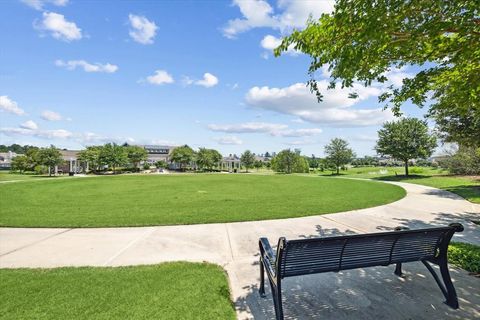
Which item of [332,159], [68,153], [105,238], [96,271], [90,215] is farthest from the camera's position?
[68,153]

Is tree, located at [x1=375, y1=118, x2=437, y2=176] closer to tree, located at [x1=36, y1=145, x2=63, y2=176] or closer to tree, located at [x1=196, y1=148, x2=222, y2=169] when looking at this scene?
tree, located at [x1=196, y1=148, x2=222, y2=169]

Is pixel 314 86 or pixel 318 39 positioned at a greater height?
pixel 318 39

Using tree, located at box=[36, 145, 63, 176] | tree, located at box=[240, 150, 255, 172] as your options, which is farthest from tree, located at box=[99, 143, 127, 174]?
tree, located at box=[240, 150, 255, 172]

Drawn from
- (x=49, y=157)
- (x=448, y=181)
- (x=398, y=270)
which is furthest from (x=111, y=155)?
(x=398, y=270)

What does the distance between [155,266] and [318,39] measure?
16.6ft

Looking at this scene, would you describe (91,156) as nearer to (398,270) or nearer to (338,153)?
(338,153)

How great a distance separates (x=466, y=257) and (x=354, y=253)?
319 cm

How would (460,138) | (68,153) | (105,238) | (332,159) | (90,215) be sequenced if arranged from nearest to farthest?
1. (105,238)
2. (90,215)
3. (460,138)
4. (332,159)
5. (68,153)

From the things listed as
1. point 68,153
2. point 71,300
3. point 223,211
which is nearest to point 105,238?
point 71,300

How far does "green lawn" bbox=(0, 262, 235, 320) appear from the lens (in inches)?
135

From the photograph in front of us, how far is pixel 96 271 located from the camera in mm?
4816

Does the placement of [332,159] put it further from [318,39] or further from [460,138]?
[318,39]

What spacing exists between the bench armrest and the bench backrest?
0.31 metres

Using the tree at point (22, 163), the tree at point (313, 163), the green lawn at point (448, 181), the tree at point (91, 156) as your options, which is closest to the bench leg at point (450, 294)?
the green lawn at point (448, 181)
